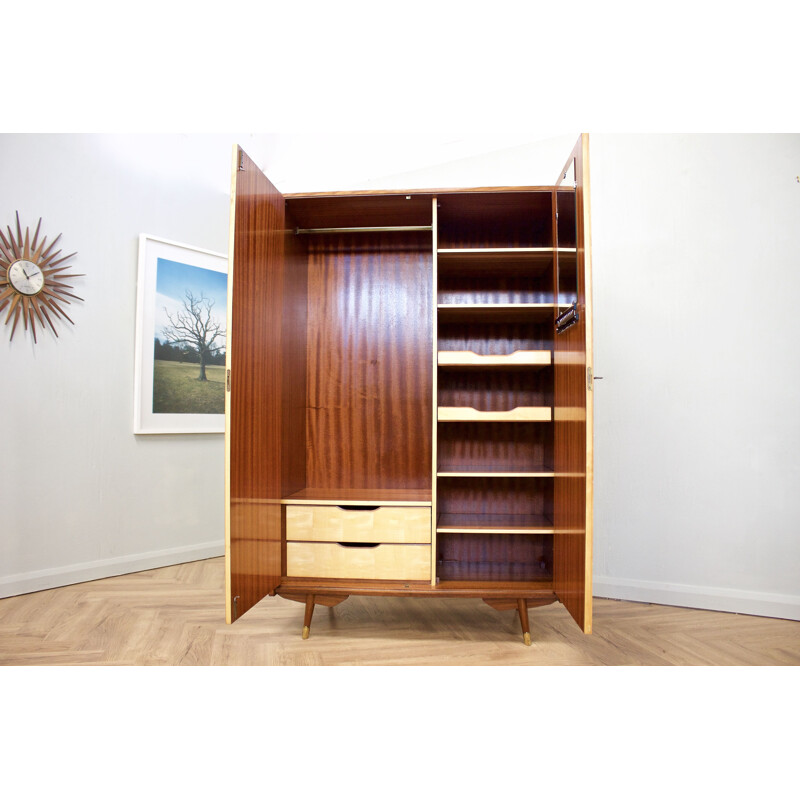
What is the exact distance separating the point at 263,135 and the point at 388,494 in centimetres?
319

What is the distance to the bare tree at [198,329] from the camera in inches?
155

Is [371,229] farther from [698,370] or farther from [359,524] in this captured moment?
[698,370]

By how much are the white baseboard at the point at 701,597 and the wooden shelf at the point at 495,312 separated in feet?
5.39

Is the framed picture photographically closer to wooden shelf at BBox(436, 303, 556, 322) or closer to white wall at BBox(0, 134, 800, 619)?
white wall at BBox(0, 134, 800, 619)

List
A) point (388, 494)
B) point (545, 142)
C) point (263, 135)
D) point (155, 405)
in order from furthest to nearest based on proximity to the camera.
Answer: point (263, 135), point (155, 405), point (545, 142), point (388, 494)

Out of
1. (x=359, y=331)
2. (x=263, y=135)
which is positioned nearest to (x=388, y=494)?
(x=359, y=331)

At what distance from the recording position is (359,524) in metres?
2.56

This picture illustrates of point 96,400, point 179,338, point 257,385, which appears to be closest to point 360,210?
point 257,385

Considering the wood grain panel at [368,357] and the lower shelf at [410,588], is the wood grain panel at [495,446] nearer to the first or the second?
A: the wood grain panel at [368,357]

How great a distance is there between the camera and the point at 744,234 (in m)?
3.07

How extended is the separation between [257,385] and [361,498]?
724 millimetres

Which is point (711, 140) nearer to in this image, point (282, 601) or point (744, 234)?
point (744, 234)

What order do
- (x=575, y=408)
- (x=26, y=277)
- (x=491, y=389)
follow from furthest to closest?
(x=26, y=277)
(x=491, y=389)
(x=575, y=408)

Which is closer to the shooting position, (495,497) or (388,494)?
(388,494)
